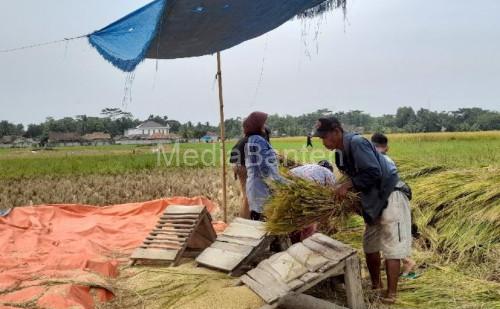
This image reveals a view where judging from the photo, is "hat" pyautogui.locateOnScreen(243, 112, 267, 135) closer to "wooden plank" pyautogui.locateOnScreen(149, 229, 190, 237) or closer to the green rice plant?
"wooden plank" pyautogui.locateOnScreen(149, 229, 190, 237)

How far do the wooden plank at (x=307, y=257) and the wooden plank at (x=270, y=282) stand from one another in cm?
23

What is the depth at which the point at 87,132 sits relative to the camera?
6725 centimetres

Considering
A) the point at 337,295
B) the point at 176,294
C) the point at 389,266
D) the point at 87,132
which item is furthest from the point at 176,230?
the point at 87,132

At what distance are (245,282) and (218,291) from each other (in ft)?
0.76

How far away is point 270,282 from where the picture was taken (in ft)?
10.4

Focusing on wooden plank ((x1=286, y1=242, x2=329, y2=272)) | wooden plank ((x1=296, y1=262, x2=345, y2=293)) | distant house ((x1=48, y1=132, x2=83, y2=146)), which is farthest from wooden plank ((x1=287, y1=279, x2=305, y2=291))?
distant house ((x1=48, y1=132, x2=83, y2=146))

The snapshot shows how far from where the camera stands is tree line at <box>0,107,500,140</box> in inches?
1780

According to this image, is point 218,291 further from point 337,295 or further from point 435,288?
point 435,288

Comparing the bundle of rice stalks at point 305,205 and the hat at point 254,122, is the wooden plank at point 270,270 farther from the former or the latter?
the hat at point 254,122

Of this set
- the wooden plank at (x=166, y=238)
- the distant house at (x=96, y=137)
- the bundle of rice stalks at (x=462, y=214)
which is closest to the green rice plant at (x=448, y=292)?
the bundle of rice stalks at (x=462, y=214)

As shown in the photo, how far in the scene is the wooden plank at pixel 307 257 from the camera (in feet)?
10.2

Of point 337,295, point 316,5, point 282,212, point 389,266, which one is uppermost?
point 316,5

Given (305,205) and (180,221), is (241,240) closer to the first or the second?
(180,221)

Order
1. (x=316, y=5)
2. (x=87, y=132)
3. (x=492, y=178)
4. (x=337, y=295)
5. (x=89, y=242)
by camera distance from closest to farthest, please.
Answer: (x=337, y=295)
(x=316, y=5)
(x=492, y=178)
(x=89, y=242)
(x=87, y=132)
